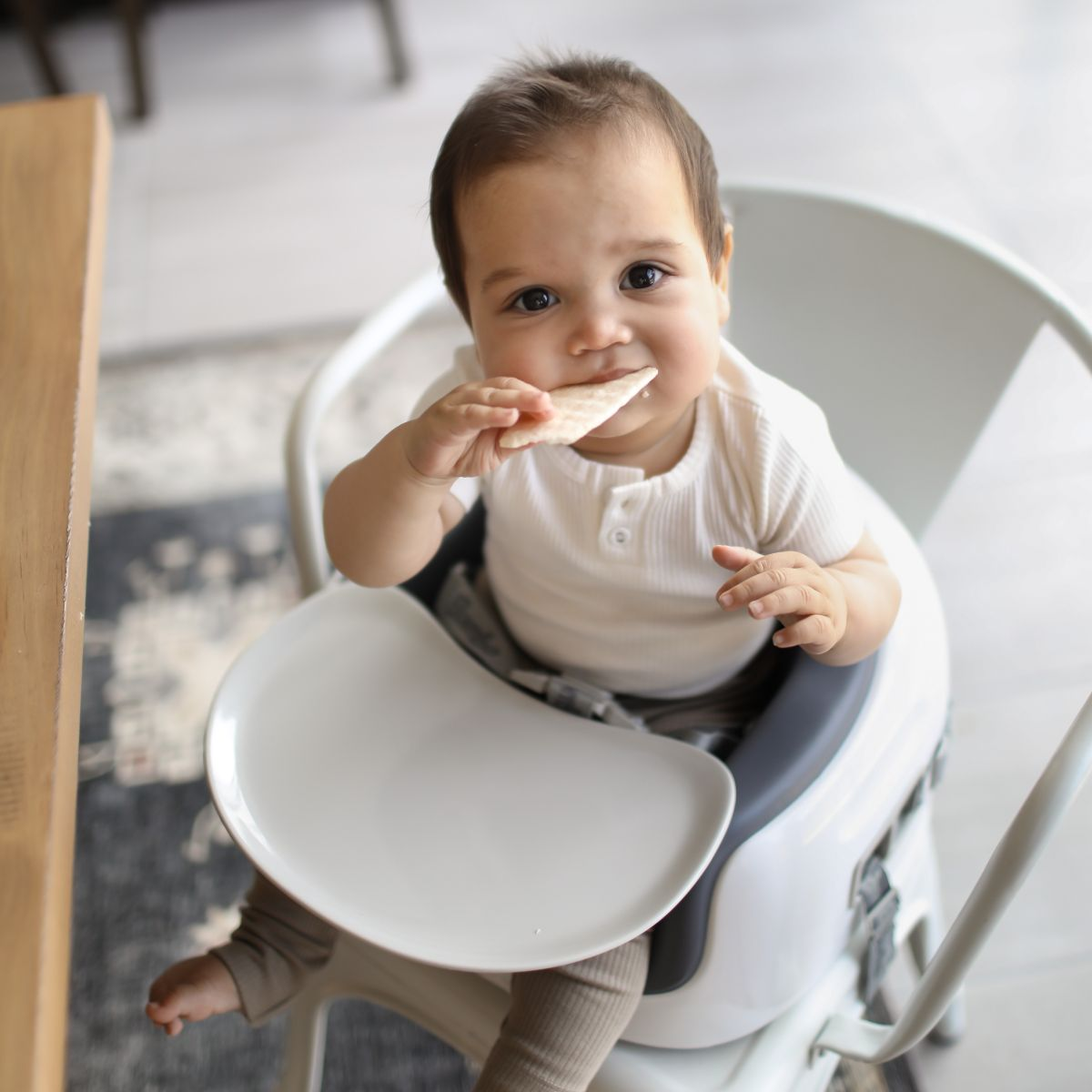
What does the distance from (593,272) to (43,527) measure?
11.8 inches

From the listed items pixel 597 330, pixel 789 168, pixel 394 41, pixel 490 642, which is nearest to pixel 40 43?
pixel 394 41

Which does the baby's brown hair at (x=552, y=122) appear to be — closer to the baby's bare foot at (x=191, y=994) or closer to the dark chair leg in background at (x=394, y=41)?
the baby's bare foot at (x=191, y=994)

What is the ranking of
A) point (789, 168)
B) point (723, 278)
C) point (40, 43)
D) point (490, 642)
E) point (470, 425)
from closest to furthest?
point (470, 425)
point (723, 278)
point (490, 642)
point (789, 168)
point (40, 43)

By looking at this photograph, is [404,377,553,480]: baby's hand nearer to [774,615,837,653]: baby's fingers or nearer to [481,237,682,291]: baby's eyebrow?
[481,237,682,291]: baby's eyebrow

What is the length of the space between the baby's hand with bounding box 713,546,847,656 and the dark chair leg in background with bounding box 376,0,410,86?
1.79 m

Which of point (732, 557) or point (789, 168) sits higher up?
point (732, 557)

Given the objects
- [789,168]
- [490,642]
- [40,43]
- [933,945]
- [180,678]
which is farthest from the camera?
[40,43]

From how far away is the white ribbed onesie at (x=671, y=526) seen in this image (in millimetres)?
657

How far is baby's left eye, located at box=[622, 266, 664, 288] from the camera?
0.58 m

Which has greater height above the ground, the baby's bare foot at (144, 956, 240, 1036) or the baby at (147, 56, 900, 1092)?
the baby at (147, 56, 900, 1092)

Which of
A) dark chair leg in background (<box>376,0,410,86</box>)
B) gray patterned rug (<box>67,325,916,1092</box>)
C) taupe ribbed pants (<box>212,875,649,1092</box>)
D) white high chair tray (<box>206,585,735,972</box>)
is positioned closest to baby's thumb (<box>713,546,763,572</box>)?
white high chair tray (<box>206,585,735,972</box>)

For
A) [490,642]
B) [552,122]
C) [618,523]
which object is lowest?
[490,642]

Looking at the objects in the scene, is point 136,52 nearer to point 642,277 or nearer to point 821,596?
point 642,277

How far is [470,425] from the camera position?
56 centimetres
